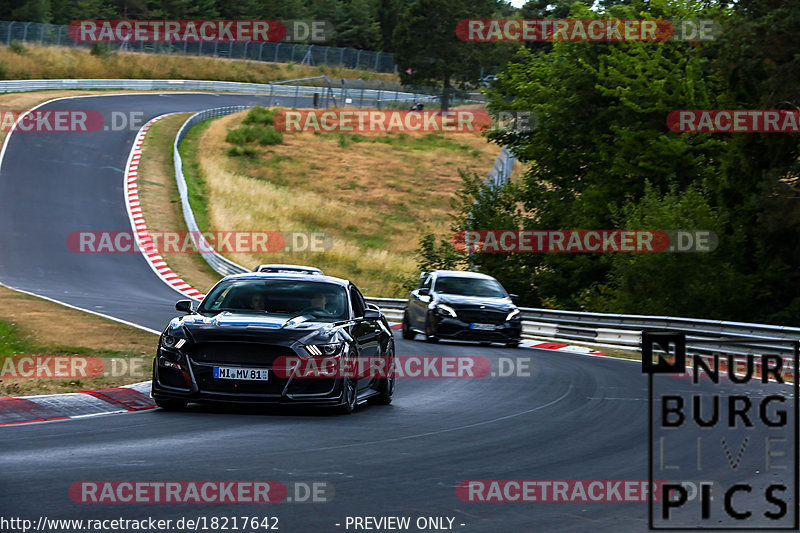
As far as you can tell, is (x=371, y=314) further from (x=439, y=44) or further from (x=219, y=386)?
(x=439, y=44)

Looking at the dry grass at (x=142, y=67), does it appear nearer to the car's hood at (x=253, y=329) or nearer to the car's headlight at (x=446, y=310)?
the car's headlight at (x=446, y=310)

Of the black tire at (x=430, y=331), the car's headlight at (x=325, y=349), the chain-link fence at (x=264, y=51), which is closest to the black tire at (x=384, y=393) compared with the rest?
the car's headlight at (x=325, y=349)

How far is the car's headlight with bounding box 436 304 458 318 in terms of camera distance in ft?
80.9

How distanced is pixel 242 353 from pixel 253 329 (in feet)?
0.91

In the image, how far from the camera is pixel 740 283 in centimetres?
2941

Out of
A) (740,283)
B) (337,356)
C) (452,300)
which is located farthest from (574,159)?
(337,356)

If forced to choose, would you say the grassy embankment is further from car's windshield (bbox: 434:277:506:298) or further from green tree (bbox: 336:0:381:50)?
green tree (bbox: 336:0:381:50)

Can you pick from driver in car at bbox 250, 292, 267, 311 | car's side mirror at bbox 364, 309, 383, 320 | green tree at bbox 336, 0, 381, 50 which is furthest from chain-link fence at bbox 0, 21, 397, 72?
driver in car at bbox 250, 292, 267, 311

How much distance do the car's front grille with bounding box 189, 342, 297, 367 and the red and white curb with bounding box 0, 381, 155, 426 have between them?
1.43m

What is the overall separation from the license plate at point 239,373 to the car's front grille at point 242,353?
2.6 inches

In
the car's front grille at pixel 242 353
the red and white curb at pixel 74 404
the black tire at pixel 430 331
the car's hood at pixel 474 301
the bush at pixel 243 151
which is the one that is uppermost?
the bush at pixel 243 151

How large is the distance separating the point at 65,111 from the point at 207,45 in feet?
110

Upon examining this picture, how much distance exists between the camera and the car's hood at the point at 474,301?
24.7m

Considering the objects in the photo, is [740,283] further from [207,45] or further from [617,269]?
[207,45]
